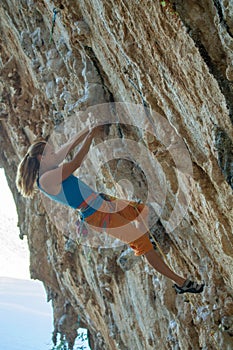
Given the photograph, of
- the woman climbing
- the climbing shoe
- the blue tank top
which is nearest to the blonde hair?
the woman climbing

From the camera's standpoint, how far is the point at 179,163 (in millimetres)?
3434

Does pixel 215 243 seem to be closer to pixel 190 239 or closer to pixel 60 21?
pixel 190 239

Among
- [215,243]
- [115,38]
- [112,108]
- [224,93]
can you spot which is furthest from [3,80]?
[224,93]

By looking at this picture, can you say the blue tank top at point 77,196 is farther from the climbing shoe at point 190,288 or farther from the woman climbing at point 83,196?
the climbing shoe at point 190,288

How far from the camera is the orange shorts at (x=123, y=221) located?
3.81 meters

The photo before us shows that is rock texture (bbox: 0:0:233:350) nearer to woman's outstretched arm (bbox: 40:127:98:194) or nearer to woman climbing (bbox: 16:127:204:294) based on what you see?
woman climbing (bbox: 16:127:204:294)

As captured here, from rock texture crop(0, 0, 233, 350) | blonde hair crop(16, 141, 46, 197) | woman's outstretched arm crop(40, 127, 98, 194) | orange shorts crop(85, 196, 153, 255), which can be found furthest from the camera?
orange shorts crop(85, 196, 153, 255)

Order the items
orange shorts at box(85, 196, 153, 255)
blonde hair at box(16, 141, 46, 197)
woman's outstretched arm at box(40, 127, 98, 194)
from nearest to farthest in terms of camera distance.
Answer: woman's outstretched arm at box(40, 127, 98, 194), blonde hair at box(16, 141, 46, 197), orange shorts at box(85, 196, 153, 255)

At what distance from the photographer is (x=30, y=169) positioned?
365cm

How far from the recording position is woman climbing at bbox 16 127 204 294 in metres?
3.49

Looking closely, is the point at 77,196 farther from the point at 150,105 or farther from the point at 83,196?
the point at 150,105

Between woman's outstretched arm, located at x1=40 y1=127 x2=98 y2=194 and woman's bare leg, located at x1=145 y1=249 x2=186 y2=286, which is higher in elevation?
woman's outstretched arm, located at x1=40 y1=127 x2=98 y2=194

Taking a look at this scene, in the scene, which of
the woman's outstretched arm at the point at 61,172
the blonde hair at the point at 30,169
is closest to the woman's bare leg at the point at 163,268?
the woman's outstretched arm at the point at 61,172

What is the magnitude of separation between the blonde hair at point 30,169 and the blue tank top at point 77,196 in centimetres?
13
